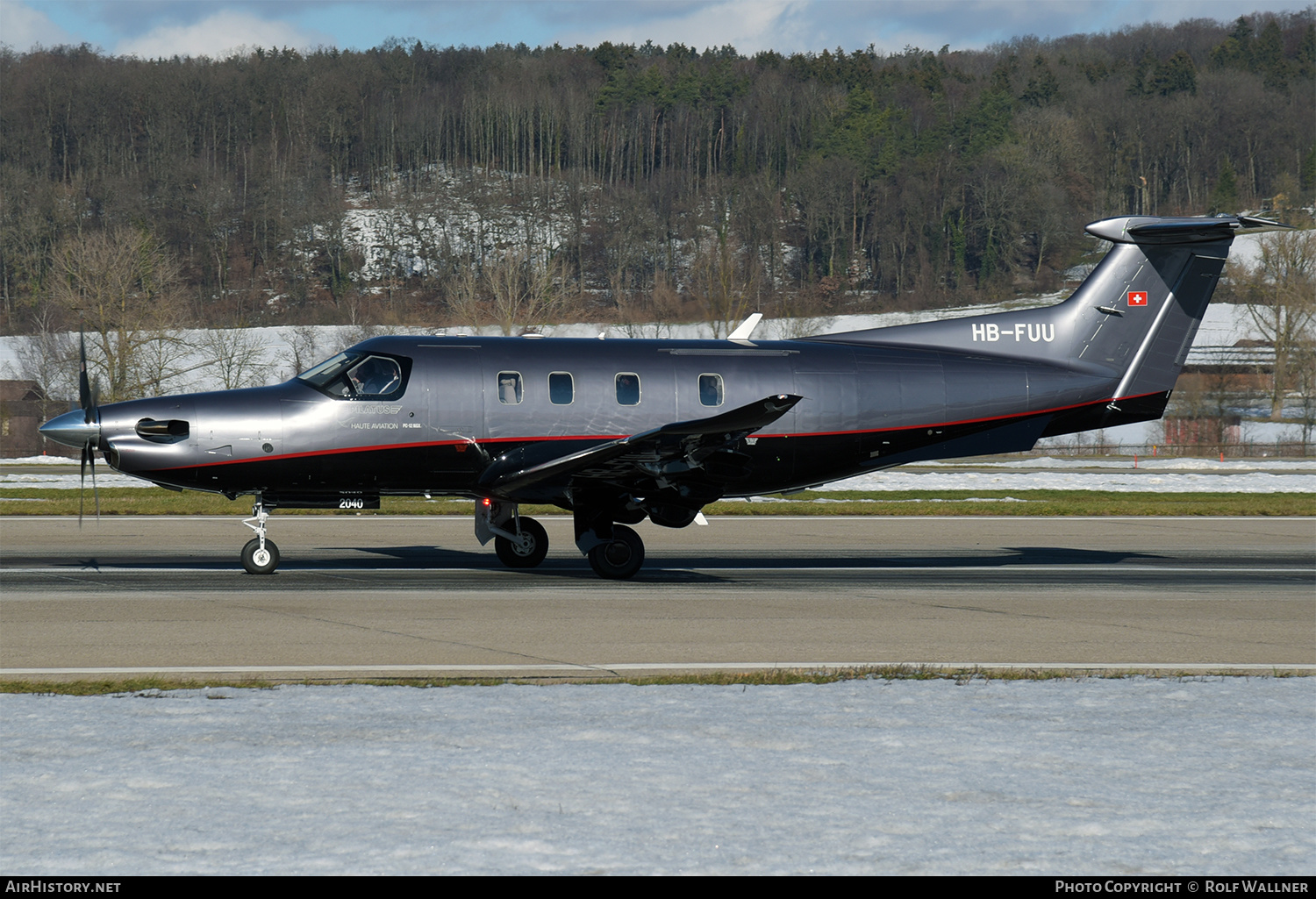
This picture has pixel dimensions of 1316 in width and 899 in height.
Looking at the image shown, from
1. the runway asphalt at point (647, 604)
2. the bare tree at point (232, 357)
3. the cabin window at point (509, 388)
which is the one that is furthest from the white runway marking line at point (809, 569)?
the bare tree at point (232, 357)

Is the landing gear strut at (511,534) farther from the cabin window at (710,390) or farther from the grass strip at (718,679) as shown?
the grass strip at (718,679)

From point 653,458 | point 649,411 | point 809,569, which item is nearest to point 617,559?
point 653,458

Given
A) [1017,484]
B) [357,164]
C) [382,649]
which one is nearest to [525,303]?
[1017,484]

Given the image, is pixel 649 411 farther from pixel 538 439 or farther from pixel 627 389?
pixel 538 439

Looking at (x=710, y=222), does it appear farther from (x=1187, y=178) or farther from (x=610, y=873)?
(x=610, y=873)

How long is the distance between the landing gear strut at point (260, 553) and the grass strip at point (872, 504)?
921cm

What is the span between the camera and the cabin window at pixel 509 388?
16.1 meters

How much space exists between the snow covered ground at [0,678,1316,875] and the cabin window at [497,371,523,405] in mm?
7831

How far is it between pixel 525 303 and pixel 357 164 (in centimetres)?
8884

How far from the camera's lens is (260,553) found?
1559cm

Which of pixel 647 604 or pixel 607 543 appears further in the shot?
pixel 607 543

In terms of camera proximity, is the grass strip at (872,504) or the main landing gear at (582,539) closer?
the main landing gear at (582,539)

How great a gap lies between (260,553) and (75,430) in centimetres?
268

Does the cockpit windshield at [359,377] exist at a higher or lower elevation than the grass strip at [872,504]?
higher
